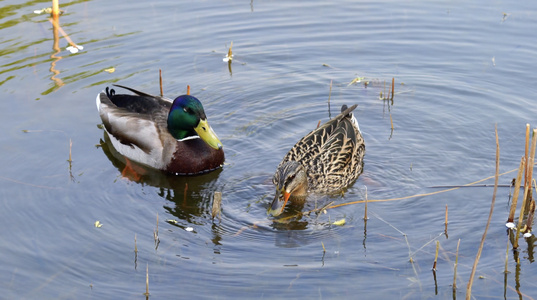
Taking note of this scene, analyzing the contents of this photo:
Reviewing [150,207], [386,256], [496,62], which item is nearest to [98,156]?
[150,207]

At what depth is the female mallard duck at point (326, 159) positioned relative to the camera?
8.30 metres

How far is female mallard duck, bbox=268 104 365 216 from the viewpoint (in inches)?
327

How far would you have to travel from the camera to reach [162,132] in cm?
956

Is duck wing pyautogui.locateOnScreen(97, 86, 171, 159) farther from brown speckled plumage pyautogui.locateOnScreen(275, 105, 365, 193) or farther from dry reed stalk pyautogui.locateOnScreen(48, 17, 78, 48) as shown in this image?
dry reed stalk pyautogui.locateOnScreen(48, 17, 78, 48)

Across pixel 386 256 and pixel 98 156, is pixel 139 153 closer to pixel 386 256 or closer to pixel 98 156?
pixel 98 156

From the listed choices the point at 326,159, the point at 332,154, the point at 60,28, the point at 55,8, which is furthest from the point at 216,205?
the point at 55,8


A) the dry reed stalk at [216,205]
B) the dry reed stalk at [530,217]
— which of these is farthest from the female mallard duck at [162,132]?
the dry reed stalk at [530,217]

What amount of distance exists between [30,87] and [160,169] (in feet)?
9.11

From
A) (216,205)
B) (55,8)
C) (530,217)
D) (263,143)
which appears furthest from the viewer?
(55,8)

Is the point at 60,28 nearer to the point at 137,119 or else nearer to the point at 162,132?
the point at 137,119

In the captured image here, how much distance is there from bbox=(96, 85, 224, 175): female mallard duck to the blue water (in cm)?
20

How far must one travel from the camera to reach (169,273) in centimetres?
673

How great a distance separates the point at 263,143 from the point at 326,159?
104 cm

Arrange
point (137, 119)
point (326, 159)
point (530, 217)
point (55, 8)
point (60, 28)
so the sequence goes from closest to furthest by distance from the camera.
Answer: point (530, 217) → point (326, 159) → point (137, 119) → point (60, 28) → point (55, 8)
